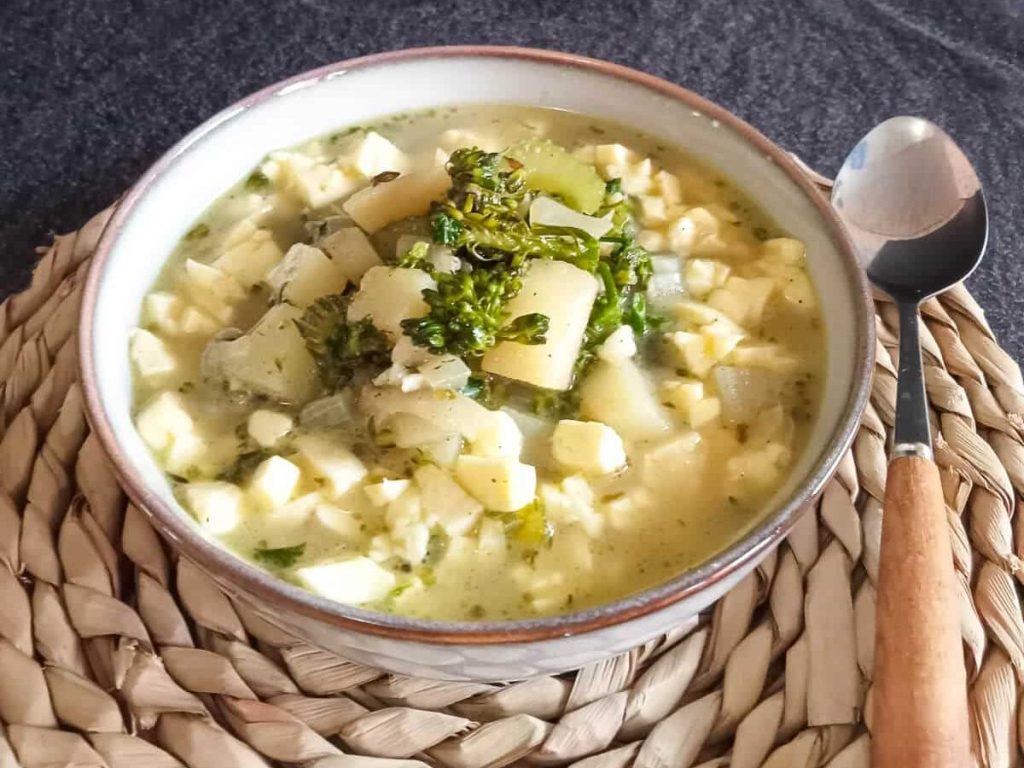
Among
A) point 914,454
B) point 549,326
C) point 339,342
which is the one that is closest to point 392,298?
point 339,342

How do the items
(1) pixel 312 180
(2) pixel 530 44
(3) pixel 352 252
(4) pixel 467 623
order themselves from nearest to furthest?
1. (4) pixel 467 623
2. (3) pixel 352 252
3. (1) pixel 312 180
4. (2) pixel 530 44

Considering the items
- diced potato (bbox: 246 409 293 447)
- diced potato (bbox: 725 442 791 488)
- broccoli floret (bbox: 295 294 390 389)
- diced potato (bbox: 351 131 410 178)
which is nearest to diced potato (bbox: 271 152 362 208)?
diced potato (bbox: 351 131 410 178)

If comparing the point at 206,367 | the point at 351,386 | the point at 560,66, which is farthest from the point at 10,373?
the point at 560,66

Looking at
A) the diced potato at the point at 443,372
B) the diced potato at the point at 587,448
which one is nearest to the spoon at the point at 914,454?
the diced potato at the point at 587,448

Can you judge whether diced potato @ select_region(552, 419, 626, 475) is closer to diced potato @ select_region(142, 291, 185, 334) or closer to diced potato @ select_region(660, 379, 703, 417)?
diced potato @ select_region(660, 379, 703, 417)

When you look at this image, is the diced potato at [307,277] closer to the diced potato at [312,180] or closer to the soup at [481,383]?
the soup at [481,383]

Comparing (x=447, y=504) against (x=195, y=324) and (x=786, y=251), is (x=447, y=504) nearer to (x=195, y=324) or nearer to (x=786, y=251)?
(x=195, y=324)

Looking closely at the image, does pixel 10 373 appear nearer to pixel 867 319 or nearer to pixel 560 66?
pixel 560 66
